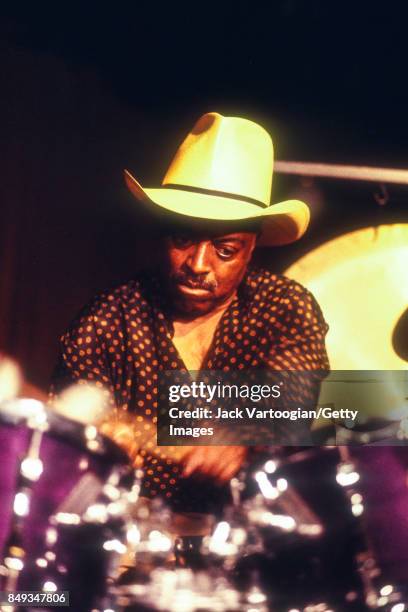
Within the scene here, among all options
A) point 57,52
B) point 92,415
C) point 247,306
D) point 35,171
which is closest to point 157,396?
point 92,415

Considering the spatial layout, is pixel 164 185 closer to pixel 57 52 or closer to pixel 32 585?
pixel 57 52

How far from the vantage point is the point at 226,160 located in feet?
5.54

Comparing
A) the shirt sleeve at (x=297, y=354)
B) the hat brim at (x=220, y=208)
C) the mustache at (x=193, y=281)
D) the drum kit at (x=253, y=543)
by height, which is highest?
the hat brim at (x=220, y=208)

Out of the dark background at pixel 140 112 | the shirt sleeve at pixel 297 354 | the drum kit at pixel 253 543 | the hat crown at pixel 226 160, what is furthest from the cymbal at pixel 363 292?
the drum kit at pixel 253 543

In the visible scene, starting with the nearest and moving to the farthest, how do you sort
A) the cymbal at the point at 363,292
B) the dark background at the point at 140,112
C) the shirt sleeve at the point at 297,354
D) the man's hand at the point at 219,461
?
the man's hand at the point at 219,461 < the shirt sleeve at the point at 297,354 < the dark background at the point at 140,112 < the cymbal at the point at 363,292

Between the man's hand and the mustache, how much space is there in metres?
0.40

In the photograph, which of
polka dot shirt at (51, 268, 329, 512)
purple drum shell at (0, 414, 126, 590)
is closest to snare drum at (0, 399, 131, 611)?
purple drum shell at (0, 414, 126, 590)

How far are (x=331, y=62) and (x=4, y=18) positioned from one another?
85 centimetres

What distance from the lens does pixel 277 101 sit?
1915 millimetres

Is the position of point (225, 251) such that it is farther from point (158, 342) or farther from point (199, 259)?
point (158, 342)

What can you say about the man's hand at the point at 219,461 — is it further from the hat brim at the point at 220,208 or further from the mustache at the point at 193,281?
the hat brim at the point at 220,208

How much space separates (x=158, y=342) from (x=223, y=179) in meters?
0.40

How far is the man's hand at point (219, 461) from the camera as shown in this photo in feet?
4.34

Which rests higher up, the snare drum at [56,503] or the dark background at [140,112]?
the dark background at [140,112]
